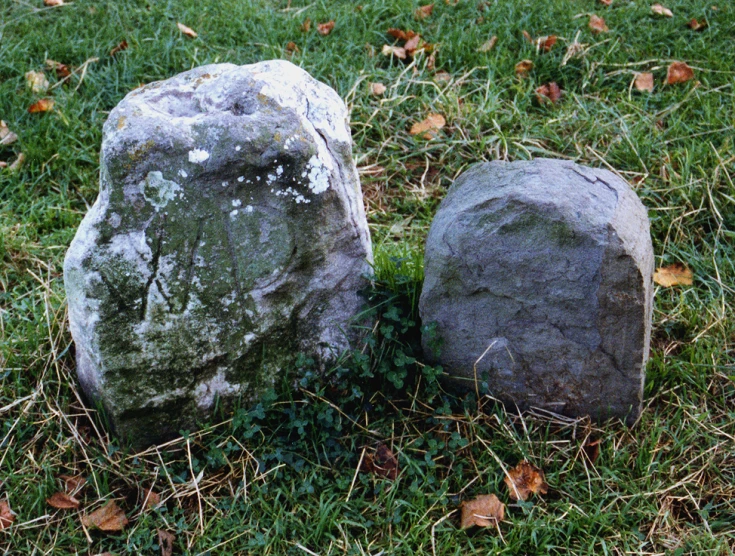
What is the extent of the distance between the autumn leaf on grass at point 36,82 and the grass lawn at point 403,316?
3 cm

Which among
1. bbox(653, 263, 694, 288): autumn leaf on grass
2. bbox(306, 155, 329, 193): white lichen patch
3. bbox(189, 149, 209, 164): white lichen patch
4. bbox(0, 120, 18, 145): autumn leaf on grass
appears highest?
bbox(189, 149, 209, 164): white lichen patch

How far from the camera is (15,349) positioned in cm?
296

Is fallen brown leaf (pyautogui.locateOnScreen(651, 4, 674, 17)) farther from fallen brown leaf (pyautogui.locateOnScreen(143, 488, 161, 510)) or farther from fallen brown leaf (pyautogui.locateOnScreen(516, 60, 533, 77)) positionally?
fallen brown leaf (pyautogui.locateOnScreen(143, 488, 161, 510))

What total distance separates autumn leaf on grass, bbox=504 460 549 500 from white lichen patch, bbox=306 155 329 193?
1.10m

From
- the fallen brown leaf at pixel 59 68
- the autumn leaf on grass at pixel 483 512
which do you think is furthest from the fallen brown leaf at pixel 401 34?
the autumn leaf on grass at pixel 483 512

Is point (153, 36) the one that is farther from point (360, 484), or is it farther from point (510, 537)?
point (510, 537)

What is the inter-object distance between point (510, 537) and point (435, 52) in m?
2.90

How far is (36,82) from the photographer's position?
4.30m

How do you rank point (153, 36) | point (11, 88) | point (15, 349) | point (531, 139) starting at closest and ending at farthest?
point (15, 349) < point (531, 139) < point (11, 88) < point (153, 36)

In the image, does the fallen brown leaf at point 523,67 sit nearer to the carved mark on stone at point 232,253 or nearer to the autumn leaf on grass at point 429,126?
the autumn leaf on grass at point 429,126

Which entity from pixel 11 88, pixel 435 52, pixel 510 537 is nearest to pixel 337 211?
pixel 510 537

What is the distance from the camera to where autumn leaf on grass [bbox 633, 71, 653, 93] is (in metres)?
4.23

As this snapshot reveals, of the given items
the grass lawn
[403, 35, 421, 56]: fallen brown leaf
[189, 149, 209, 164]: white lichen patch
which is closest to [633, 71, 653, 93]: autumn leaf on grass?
the grass lawn

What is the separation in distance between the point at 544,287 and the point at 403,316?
0.55m
